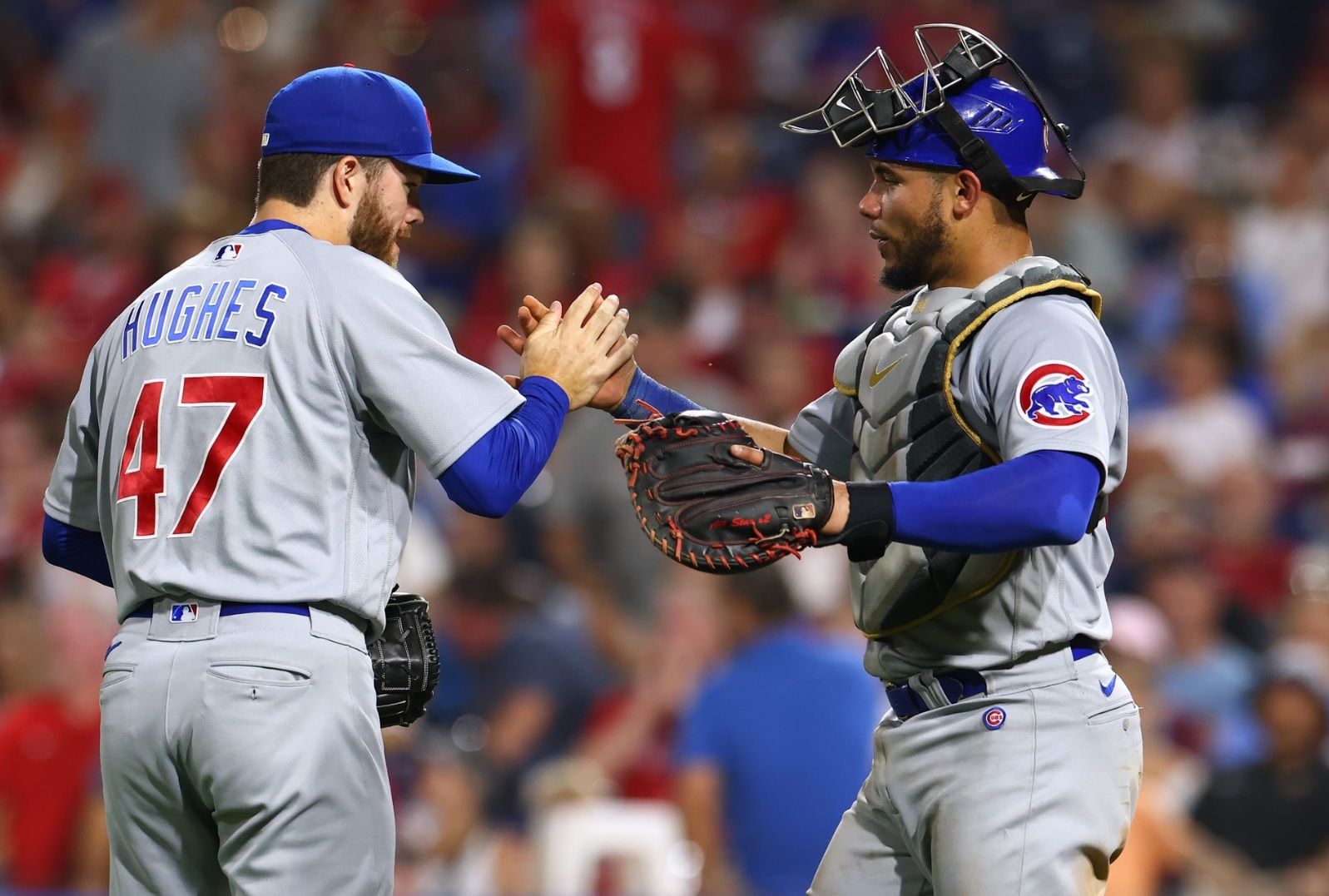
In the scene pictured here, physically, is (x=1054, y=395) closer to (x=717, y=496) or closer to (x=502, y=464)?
(x=717, y=496)

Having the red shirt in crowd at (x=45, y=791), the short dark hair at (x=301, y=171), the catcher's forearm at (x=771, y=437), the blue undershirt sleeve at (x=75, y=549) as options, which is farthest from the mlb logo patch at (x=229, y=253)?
the red shirt in crowd at (x=45, y=791)

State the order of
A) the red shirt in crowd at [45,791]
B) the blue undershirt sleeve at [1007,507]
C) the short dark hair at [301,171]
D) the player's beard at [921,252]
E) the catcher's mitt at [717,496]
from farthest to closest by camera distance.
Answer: the red shirt in crowd at [45,791]
the player's beard at [921,252]
the short dark hair at [301,171]
the catcher's mitt at [717,496]
the blue undershirt sleeve at [1007,507]

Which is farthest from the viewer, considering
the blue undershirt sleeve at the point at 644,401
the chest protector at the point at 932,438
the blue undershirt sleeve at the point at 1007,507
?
the blue undershirt sleeve at the point at 644,401

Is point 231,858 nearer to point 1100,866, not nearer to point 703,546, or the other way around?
point 703,546

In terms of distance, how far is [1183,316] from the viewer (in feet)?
28.4

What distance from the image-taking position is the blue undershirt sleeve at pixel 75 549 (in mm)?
3598

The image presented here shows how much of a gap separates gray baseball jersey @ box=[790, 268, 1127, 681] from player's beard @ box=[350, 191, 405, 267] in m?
1.04

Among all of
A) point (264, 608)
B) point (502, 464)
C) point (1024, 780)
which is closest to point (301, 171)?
point (502, 464)

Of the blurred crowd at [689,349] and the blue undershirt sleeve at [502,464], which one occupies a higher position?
the blue undershirt sleeve at [502,464]

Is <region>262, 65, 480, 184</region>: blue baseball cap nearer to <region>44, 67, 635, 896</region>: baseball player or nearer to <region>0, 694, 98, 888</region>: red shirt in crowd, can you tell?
<region>44, 67, 635, 896</region>: baseball player

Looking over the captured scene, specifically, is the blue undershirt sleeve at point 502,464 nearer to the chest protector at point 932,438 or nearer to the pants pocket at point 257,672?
the pants pocket at point 257,672

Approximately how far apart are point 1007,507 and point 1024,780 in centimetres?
57

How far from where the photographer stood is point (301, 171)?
3.38 meters

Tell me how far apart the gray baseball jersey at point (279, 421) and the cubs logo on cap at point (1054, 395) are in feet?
3.14
